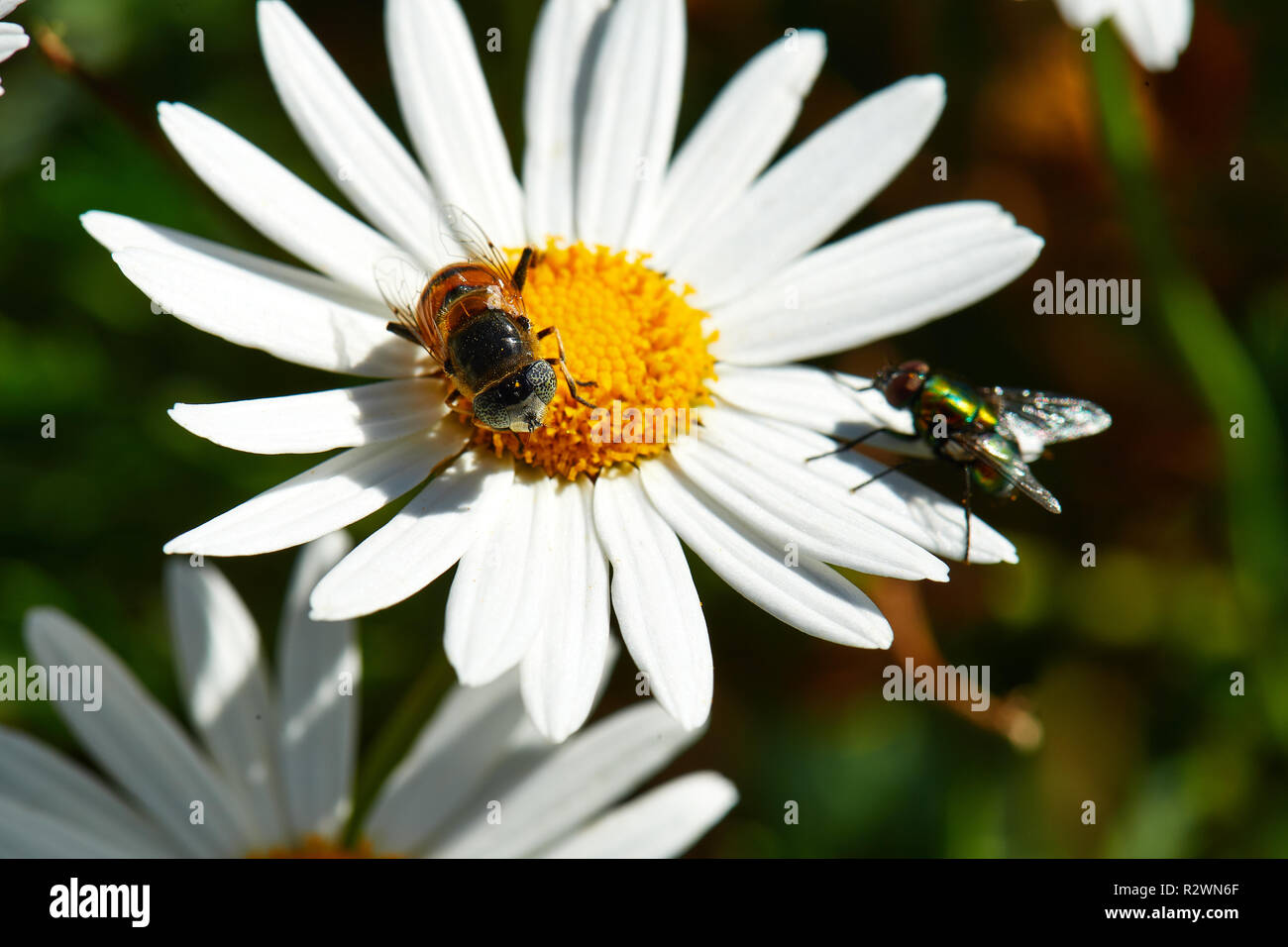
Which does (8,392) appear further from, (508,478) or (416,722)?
(508,478)

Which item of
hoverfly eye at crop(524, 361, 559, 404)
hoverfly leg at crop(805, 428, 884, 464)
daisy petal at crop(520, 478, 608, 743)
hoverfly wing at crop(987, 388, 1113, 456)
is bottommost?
daisy petal at crop(520, 478, 608, 743)

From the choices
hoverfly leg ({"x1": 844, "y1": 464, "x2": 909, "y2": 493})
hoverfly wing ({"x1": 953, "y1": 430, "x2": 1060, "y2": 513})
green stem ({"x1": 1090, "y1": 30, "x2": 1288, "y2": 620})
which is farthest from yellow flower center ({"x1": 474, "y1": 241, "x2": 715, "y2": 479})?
green stem ({"x1": 1090, "y1": 30, "x2": 1288, "y2": 620})

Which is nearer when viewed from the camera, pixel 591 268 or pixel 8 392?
pixel 591 268

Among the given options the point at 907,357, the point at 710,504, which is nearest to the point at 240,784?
the point at 710,504

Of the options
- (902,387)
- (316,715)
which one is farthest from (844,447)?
(316,715)

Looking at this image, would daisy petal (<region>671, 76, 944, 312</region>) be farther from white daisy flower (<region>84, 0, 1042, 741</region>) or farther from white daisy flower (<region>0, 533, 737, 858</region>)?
white daisy flower (<region>0, 533, 737, 858</region>)

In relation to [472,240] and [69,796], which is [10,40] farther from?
[69,796]

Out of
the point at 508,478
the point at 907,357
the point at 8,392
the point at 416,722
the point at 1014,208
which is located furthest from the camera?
the point at 1014,208
